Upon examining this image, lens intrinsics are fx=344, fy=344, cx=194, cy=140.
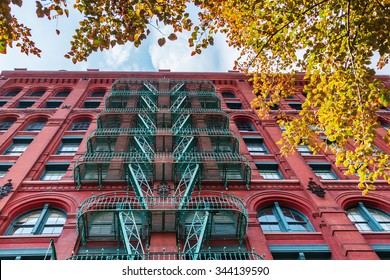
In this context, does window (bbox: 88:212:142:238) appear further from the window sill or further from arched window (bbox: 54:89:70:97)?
arched window (bbox: 54:89:70:97)

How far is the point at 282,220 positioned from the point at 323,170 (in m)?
6.29

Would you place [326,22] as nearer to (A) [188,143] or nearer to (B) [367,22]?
(B) [367,22]

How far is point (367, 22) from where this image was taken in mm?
10094

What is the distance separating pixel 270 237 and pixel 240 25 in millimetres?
8420

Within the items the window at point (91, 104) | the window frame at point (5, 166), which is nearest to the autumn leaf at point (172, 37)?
the window frame at point (5, 166)

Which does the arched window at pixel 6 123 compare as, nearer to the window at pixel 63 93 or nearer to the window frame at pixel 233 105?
the window at pixel 63 93

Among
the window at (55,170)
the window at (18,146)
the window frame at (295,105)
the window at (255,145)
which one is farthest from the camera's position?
the window frame at (295,105)

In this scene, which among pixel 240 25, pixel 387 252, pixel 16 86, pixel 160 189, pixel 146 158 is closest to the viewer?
pixel 240 25

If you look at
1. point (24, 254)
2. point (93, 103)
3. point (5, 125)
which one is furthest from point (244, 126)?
point (5, 125)

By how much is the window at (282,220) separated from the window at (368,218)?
2.22 metres

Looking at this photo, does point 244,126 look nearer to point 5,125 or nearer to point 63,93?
point 63,93

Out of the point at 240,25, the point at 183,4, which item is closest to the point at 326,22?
the point at 240,25

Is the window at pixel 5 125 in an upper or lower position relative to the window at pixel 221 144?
upper

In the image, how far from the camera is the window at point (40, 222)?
14305 millimetres
